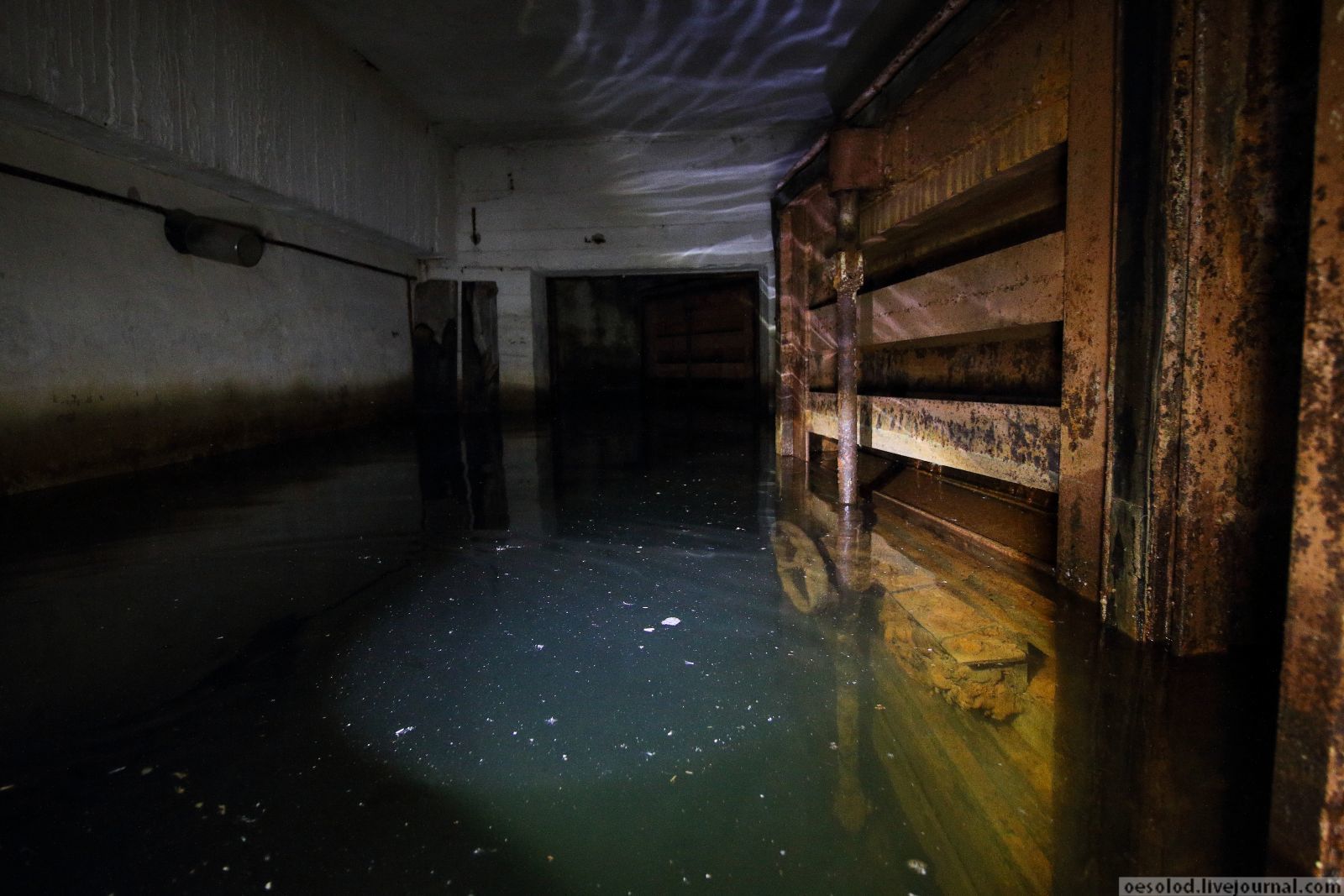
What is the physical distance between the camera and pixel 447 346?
754 cm

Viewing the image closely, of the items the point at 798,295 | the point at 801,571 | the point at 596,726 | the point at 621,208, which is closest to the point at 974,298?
the point at 801,571

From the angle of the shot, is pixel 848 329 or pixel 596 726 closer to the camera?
pixel 596 726

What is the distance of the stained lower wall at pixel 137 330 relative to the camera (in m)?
3.39

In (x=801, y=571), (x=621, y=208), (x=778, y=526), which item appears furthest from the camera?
(x=621, y=208)

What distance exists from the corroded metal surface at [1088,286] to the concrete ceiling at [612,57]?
10.5 feet

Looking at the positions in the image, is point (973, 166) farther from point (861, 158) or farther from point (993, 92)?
point (861, 158)

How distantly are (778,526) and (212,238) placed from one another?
4.34m

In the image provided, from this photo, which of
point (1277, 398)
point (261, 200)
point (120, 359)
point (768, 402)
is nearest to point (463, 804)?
point (1277, 398)

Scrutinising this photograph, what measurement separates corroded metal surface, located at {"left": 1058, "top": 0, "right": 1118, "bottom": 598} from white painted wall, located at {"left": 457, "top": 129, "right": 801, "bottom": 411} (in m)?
5.20

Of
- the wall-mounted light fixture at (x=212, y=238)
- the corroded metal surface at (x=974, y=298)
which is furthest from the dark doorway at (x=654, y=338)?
the corroded metal surface at (x=974, y=298)

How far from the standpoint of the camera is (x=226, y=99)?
4.00 meters

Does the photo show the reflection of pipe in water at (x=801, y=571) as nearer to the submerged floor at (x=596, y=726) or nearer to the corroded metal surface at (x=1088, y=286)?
Result: the submerged floor at (x=596, y=726)

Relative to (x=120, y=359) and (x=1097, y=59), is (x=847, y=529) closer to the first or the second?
(x=1097, y=59)

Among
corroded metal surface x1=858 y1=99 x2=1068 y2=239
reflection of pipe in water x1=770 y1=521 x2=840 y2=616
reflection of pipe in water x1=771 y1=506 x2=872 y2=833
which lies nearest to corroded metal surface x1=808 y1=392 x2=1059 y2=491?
reflection of pipe in water x1=771 y1=506 x2=872 y2=833
